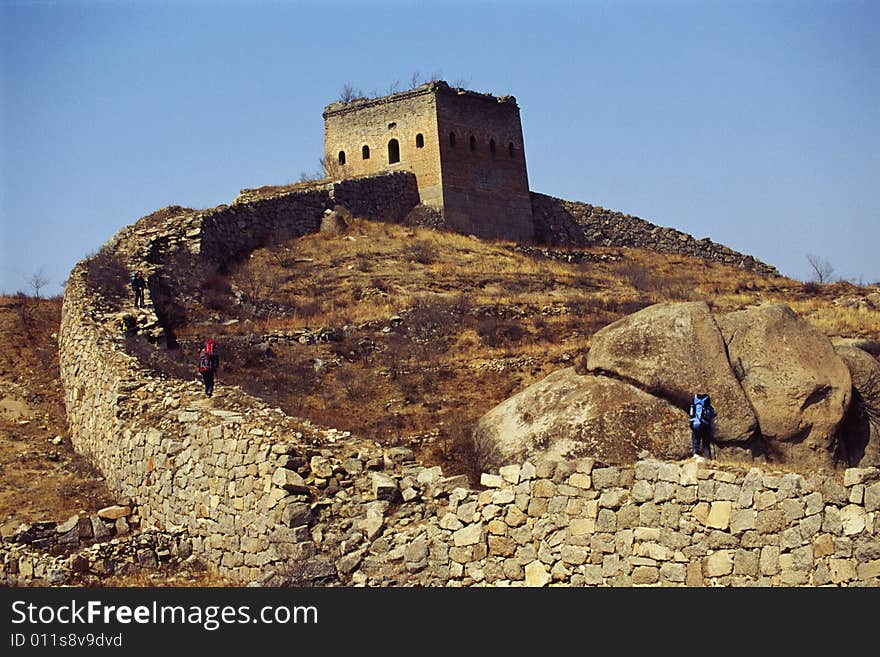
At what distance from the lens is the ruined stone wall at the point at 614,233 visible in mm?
40312

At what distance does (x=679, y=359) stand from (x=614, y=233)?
74.4 ft

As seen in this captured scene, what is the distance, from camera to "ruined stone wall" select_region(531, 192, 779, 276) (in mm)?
40312

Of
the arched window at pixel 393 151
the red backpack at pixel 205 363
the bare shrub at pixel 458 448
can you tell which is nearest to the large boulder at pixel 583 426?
the bare shrub at pixel 458 448

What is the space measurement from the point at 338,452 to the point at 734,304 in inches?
627

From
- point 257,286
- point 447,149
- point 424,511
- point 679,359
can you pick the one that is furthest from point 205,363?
point 447,149

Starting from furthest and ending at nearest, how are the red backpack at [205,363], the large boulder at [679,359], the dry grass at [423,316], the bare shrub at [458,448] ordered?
the dry grass at [423,316] < the large boulder at [679,359] < the bare shrub at [458,448] < the red backpack at [205,363]

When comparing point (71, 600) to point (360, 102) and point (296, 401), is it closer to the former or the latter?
point (296, 401)

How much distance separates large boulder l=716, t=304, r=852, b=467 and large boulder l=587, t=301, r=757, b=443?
0.81 ft

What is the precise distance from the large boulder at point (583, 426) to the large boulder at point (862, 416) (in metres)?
2.73

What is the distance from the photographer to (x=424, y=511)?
13039mm

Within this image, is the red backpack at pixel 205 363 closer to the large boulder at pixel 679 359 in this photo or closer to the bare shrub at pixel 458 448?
the bare shrub at pixel 458 448

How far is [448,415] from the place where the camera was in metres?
20.3

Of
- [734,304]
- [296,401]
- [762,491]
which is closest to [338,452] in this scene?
[762,491]

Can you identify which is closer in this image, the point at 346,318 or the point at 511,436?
the point at 511,436
